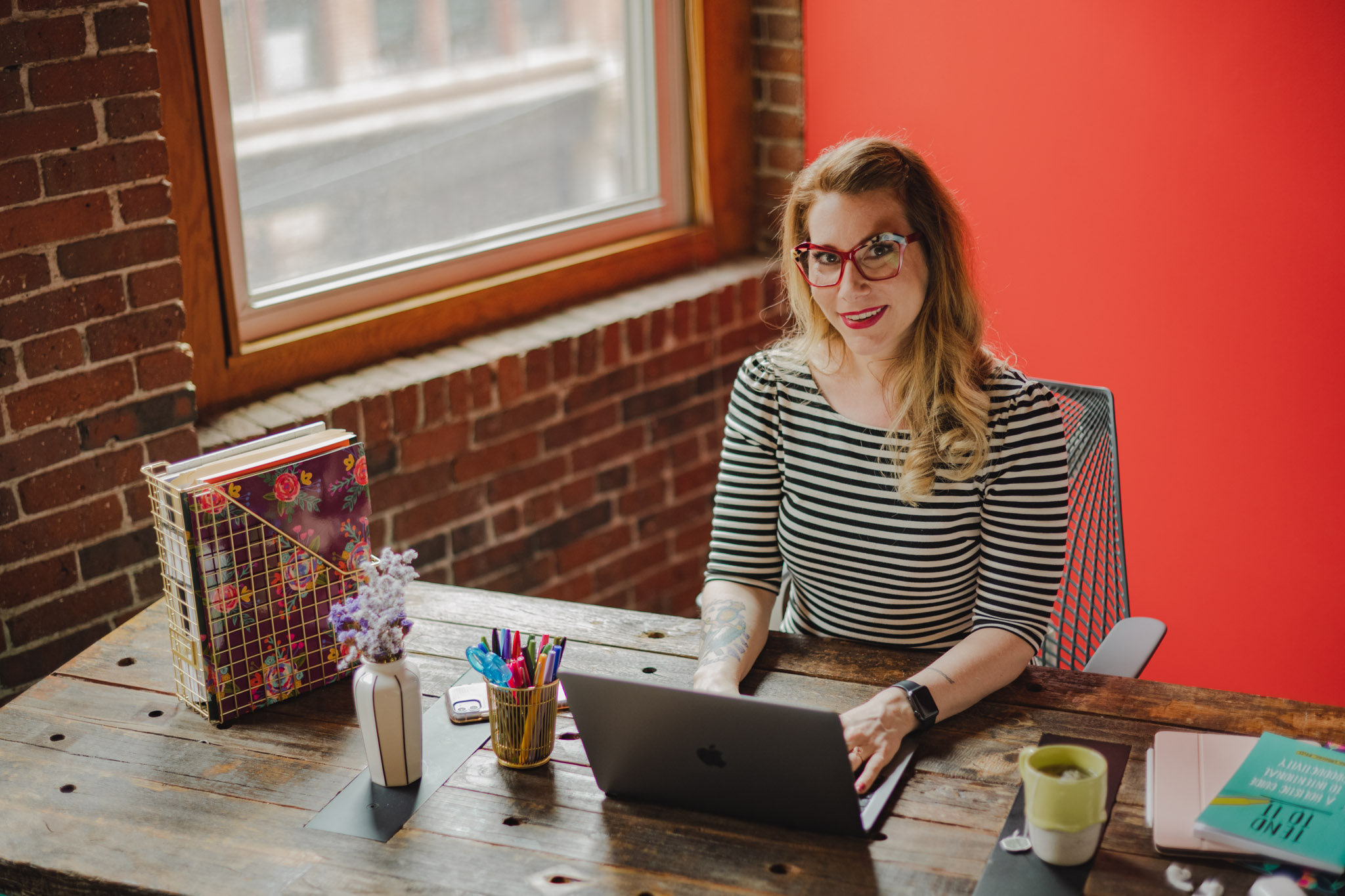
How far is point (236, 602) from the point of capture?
171 cm

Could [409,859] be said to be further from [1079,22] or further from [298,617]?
[1079,22]

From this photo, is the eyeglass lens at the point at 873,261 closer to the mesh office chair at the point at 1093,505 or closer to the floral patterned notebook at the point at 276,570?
the mesh office chair at the point at 1093,505

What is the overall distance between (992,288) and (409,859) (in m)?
2.09

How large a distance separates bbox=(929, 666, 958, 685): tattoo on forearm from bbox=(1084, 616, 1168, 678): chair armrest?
0.28m

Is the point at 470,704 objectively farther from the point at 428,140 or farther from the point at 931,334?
the point at 428,140

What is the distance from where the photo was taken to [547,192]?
10.4ft

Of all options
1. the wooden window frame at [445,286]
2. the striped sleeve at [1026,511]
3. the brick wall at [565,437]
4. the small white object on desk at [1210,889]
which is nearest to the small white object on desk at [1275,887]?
the small white object on desk at [1210,889]

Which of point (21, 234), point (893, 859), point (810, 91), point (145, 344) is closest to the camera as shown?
point (893, 859)

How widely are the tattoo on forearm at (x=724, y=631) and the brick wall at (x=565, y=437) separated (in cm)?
107

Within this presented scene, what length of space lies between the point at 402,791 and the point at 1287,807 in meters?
0.99

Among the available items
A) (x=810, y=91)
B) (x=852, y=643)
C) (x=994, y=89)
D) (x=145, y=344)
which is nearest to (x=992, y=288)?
(x=994, y=89)

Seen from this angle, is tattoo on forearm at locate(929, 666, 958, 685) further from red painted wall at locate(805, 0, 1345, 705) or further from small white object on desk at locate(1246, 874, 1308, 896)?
red painted wall at locate(805, 0, 1345, 705)

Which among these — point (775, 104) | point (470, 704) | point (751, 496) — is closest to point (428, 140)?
point (775, 104)

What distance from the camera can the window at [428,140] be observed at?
2646 mm
